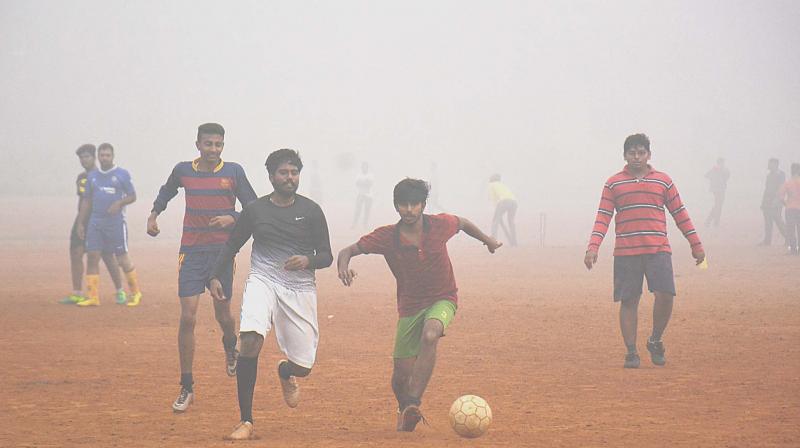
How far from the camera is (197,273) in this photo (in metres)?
8.51

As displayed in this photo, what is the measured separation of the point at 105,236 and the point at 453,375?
6836 millimetres

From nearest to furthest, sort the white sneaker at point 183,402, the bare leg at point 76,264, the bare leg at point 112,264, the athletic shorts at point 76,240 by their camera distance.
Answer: the white sneaker at point 183,402, the bare leg at point 112,264, the athletic shorts at point 76,240, the bare leg at point 76,264

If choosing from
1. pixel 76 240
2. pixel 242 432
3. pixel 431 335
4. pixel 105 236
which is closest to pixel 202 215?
pixel 242 432

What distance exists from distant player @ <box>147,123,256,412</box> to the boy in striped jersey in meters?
3.41

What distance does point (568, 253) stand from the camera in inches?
1159

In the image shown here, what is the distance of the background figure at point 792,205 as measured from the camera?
2636cm

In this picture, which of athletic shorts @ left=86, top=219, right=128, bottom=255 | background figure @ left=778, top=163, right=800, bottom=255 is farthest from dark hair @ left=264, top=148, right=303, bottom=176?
background figure @ left=778, top=163, right=800, bottom=255

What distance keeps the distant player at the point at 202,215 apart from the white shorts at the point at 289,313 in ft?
3.82

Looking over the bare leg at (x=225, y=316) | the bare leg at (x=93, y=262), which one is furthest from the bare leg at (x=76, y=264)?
the bare leg at (x=225, y=316)

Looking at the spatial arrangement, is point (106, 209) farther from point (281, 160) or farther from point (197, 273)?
point (281, 160)

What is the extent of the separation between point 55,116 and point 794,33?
97.6m

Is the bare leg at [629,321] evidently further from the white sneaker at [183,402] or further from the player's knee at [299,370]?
the white sneaker at [183,402]

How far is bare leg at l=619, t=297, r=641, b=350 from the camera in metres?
10.4

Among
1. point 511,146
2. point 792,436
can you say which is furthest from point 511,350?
point 511,146
